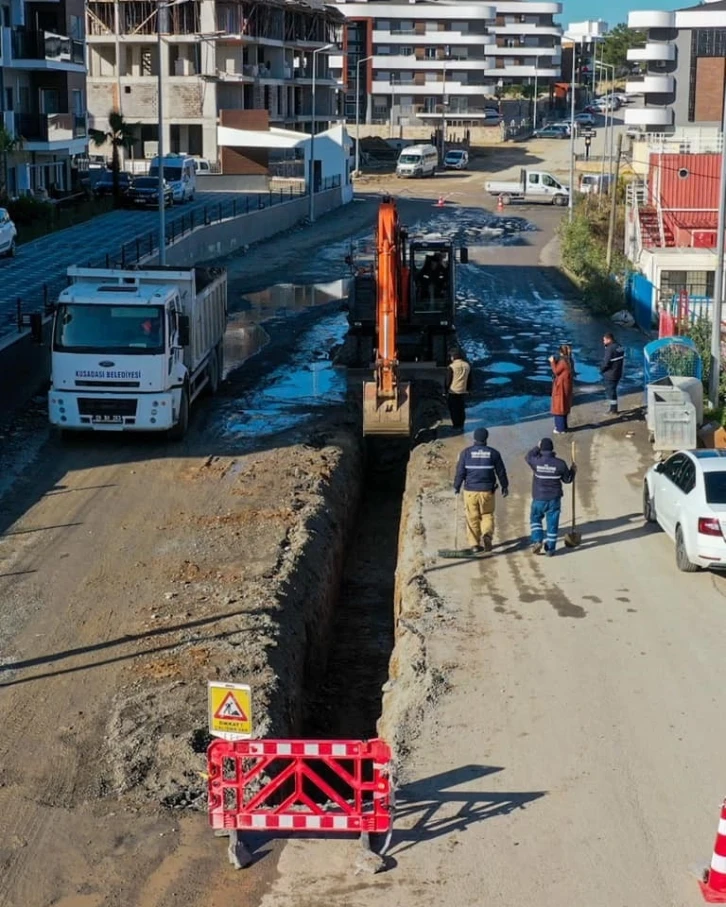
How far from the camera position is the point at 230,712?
10445 millimetres

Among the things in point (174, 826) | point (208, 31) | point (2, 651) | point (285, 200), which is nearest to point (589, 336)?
point (2, 651)

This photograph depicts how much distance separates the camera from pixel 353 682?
56.2ft

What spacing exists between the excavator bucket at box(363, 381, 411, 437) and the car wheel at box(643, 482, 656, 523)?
619 centimetres

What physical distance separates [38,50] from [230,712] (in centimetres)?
5335

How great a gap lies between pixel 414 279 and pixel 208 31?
5958 cm

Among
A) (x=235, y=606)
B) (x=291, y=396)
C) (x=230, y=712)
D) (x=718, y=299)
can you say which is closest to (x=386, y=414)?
(x=291, y=396)

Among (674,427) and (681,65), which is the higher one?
(681,65)

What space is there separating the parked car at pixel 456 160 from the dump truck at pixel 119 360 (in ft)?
256

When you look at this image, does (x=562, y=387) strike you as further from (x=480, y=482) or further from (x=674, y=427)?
(x=480, y=482)

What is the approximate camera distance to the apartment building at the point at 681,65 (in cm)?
8719

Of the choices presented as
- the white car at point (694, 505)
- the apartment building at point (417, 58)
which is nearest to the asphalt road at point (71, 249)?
the white car at point (694, 505)

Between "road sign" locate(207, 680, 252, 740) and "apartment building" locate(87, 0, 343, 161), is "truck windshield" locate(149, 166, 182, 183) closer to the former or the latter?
"apartment building" locate(87, 0, 343, 161)

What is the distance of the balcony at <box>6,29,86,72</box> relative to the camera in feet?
191

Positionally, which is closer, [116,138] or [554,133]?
[116,138]
